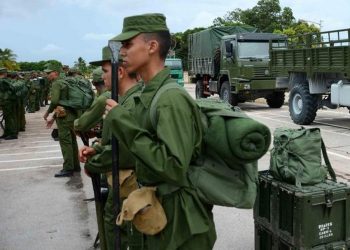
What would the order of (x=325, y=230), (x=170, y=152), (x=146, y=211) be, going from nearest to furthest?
(x=170, y=152)
(x=146, y=211)
(x=325, y=230)

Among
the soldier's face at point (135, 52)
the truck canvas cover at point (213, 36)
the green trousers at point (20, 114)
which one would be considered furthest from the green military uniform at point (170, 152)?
the truck canvas cover at point (213, 36)

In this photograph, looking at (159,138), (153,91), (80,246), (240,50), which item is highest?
(240,50)

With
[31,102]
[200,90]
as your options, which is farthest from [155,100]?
[200,90]

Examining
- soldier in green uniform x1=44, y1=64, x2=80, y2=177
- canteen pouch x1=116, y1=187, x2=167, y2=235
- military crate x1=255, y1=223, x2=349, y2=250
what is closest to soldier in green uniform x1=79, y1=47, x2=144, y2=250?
canteen pouch x1=116, y1=187, x2=167, y2=235

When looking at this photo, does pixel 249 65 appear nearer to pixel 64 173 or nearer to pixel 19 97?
pixel 19 97

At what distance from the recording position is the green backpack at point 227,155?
2.11 m

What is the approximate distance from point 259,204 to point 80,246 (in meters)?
1.84

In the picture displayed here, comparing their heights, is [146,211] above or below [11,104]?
below

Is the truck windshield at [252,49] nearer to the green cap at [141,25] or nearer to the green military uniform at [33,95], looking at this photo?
the green military uniform at [33,95]

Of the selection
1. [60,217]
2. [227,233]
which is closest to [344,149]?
[227,233]

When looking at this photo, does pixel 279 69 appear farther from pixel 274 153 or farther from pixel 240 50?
pixel 274 153

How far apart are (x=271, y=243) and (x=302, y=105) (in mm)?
8975

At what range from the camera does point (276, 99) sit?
1709 cm

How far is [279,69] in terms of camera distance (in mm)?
13492
